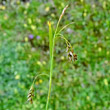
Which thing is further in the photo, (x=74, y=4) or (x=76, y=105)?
(x=74, y=4)

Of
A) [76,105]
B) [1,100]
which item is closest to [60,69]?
[76,105]

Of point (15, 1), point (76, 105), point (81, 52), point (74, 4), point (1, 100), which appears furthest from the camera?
point (15, 1)

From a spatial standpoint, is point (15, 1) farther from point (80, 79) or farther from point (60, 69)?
point (80, 79)

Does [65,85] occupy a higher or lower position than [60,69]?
lower

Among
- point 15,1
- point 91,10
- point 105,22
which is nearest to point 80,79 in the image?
point 105,22

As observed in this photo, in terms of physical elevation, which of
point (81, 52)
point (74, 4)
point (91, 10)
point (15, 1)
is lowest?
point (81, 52)

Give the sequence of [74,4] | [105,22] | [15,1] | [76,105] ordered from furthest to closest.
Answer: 1. [15,1]
2. [74,4]
3. [105,22]
4. [76,105]
